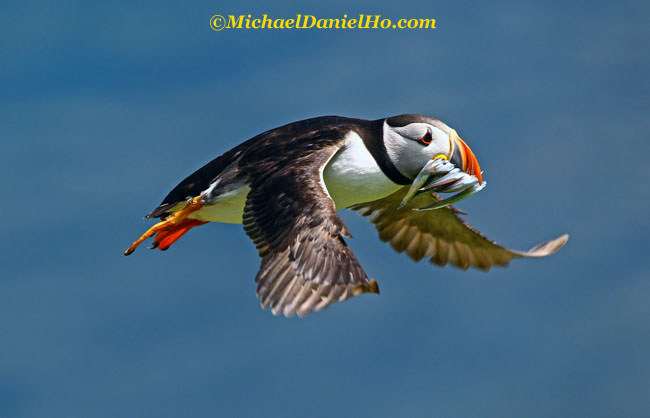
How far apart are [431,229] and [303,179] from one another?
3.48 meters

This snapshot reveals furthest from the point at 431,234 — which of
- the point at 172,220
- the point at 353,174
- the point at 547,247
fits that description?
the point at 172,220

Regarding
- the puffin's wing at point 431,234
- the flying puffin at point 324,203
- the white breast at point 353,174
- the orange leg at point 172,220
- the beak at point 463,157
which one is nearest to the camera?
the flying puffin at point 324,203

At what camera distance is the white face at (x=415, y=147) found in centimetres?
1105

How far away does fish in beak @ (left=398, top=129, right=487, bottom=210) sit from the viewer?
35.5 feet

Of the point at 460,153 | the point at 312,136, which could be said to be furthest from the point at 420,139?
the point at 312,136

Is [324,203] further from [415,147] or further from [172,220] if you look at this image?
[172,220]

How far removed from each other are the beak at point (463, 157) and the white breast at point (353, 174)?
0.80m

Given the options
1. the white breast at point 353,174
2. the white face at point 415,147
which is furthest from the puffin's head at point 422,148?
the white breast at point 353,174

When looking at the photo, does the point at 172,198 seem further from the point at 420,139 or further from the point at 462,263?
the point at 462,263

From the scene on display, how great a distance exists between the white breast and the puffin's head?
28cm

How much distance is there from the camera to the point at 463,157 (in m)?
11.0

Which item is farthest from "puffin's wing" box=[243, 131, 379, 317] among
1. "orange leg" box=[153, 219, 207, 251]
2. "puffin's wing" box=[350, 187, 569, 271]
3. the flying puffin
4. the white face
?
"puffin's wing" box=[350, 187, 569, 271]

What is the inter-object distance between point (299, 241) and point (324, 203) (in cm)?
49

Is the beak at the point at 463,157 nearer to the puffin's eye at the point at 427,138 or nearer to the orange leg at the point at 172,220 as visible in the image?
the puffin's eye at the point at 427,138
